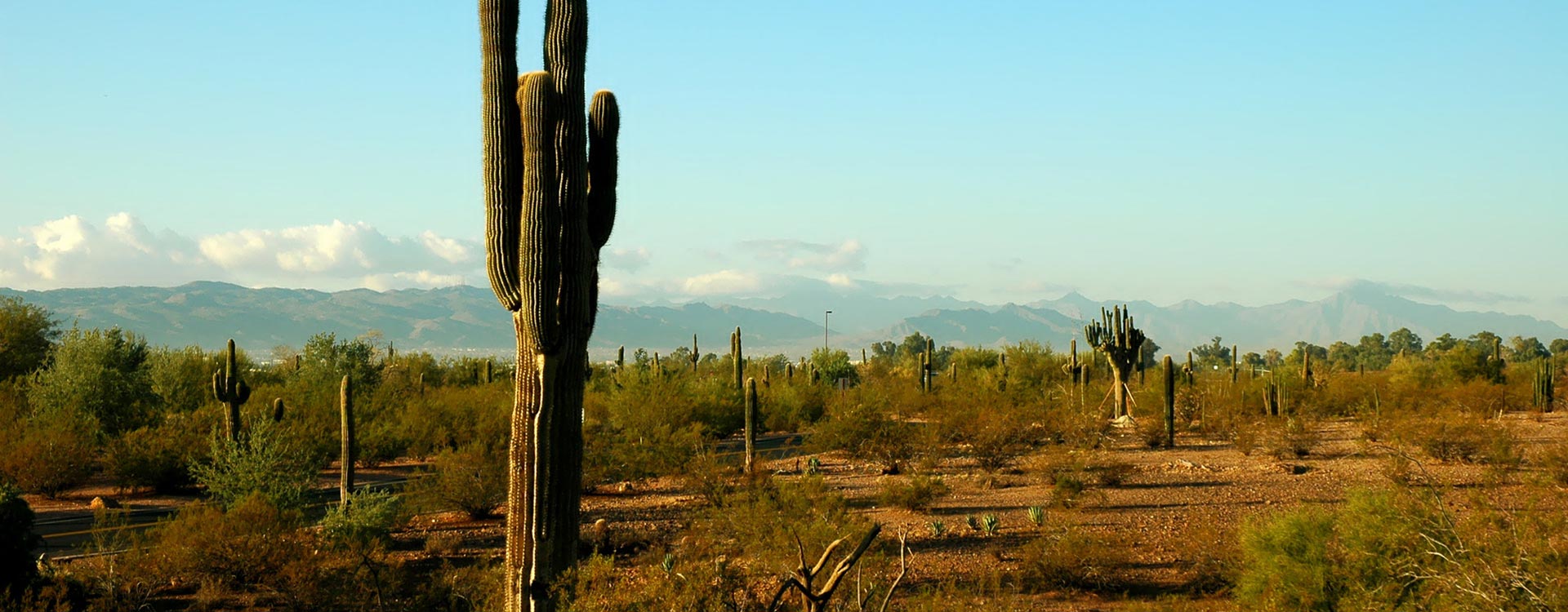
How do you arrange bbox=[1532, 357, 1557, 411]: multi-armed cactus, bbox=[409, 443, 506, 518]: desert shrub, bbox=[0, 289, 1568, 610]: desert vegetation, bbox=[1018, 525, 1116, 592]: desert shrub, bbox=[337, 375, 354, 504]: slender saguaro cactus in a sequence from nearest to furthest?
bbox=[0, 289, 1568, 610]: desert vegetation, bbox=[1018, 525, 1116, 592]: desert shrub, bbox=[337, 375, 354, 504]: slender saguaro cactus, bbox=[409, 443, 506, 518]: desert shrub, bbox=[1532, 357, 1557, 411]: multi-armed cactus

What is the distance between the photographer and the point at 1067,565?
1220 centimetres

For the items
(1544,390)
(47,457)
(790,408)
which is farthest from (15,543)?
(1544,390)

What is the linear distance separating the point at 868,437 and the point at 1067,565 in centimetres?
1009

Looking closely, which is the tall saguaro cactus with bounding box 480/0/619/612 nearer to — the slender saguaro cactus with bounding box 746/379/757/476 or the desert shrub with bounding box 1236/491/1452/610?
the desert shrub with bounding box 1236/491/1452/610

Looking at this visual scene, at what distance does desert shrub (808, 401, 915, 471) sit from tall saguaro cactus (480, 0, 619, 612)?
12.8m

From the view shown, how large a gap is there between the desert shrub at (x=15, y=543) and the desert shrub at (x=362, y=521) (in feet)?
8.99

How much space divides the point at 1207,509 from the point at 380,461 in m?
17.0

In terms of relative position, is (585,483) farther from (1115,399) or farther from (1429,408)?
(1429,408)

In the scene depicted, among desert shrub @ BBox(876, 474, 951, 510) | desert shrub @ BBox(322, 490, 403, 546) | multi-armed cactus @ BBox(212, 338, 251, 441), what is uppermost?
multi-armed cactus @ BBox(212, 338, 251, 441)

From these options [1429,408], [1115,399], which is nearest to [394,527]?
[1115,399]

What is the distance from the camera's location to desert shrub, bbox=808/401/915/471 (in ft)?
70.7

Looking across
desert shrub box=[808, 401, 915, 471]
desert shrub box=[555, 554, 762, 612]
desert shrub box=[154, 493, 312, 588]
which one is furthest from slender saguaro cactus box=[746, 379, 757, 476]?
desert shrub box=[555, 554, 762, 612]

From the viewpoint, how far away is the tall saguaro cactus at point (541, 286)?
8.77m

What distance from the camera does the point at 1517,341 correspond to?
88312mm
